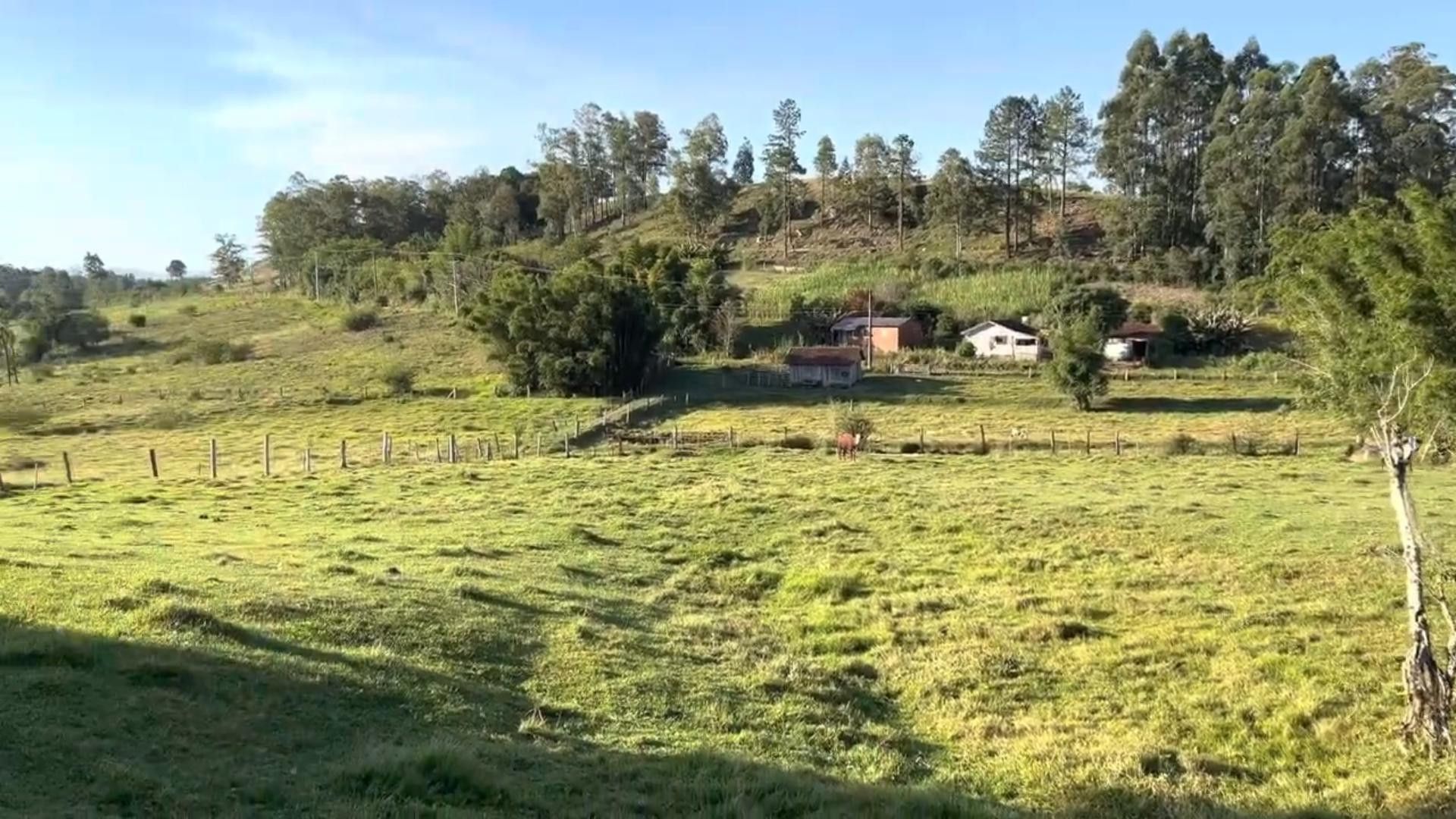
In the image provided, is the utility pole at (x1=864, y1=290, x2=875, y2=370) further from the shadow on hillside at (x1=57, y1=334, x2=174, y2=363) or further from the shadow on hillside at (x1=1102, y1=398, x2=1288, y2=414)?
the shadow on hillside at (x1=57, y1=334, x2=174, y2=363)

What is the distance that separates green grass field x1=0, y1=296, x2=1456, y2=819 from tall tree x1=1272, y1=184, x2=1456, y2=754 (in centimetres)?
97

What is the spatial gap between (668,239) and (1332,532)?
105466 millimetres

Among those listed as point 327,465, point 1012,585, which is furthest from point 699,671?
point 327,465

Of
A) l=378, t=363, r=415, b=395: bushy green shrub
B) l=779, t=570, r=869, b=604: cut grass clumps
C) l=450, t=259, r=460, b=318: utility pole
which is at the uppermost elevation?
l=450, t=259, r=460, b=318: utility pole

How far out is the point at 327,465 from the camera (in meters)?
36.5

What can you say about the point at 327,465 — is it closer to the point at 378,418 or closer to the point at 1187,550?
the point at 378,418

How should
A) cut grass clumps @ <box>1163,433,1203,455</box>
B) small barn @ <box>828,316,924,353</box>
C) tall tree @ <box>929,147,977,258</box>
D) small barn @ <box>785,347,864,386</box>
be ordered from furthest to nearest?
1. tall tree @ <box>929,147,977,258</box>
2. small barn @ <box>828,316,924,353</box>
3. small barn @ <box>785,347,864,386</box>
4. cut grass clumps @ <box>1163,433,1203,455</box>

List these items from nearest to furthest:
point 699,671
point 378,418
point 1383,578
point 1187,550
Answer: point 699,671, point 1383,578, point 1187,550, point 378,418

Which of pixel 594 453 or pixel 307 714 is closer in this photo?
pixel 307 714

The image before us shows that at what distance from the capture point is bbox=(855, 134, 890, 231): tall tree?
121375mm

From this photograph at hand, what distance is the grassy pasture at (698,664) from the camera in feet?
27.6

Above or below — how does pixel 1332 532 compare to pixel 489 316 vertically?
below

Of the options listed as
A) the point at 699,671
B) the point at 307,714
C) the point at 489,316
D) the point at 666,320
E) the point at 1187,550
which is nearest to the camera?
the point at 307,714

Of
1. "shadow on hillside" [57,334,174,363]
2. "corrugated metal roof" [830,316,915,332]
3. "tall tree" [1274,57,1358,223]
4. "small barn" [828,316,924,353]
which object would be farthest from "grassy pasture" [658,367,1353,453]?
"shadow on hillside" [57,334,174,363]
